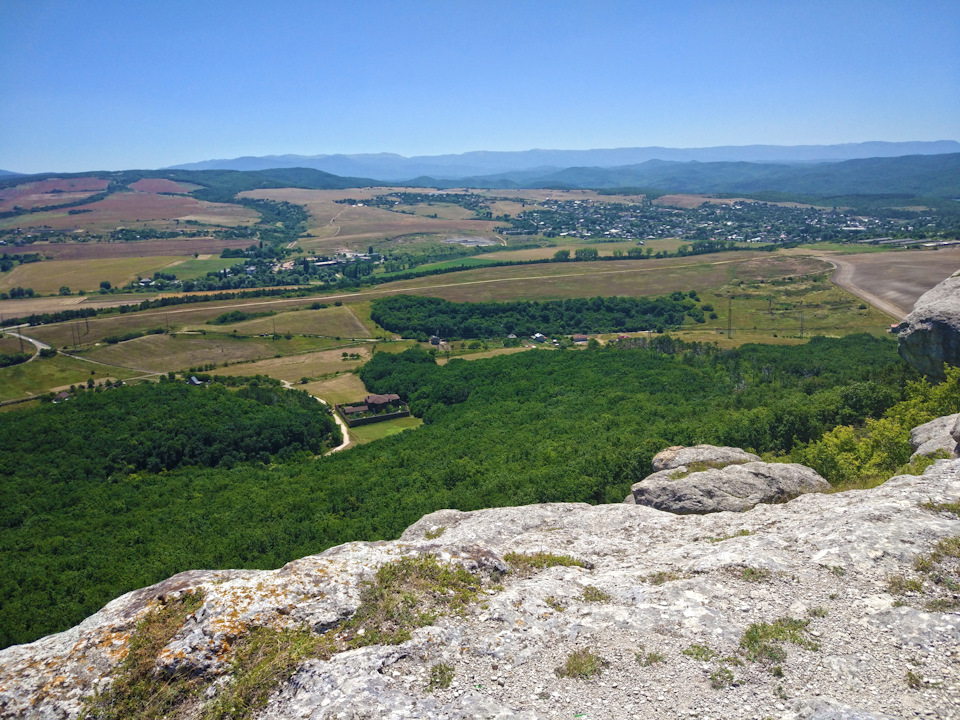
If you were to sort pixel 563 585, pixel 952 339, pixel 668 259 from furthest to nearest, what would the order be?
pixel 668 259
pixel 952 339
pixel 563 585

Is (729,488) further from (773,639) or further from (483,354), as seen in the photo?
(483,354)

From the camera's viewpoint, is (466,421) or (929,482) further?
(466,421)

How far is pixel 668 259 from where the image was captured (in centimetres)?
19288

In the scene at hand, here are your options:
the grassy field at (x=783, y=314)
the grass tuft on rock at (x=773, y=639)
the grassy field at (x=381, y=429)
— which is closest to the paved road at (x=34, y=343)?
the grassy field at (x=381, y=429)

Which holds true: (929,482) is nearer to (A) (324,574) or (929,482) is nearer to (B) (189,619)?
(A) (324,574)

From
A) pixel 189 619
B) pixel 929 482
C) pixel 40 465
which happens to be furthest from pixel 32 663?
pixel 40 465

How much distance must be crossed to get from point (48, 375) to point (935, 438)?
109424 mm

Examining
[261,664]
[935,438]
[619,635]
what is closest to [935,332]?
[935,438]

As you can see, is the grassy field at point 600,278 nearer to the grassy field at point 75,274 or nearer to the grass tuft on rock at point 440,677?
the grassy field at point 75,274

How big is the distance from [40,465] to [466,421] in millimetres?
37059

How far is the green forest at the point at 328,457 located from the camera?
3472cm

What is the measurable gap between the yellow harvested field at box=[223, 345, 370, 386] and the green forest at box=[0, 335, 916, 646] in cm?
1366

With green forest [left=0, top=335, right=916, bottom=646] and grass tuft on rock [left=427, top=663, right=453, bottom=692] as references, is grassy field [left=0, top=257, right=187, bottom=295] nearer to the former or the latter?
green forest [left=0, top=335, right=916, bottom=646]

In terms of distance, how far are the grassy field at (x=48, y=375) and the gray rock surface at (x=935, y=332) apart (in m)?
100
